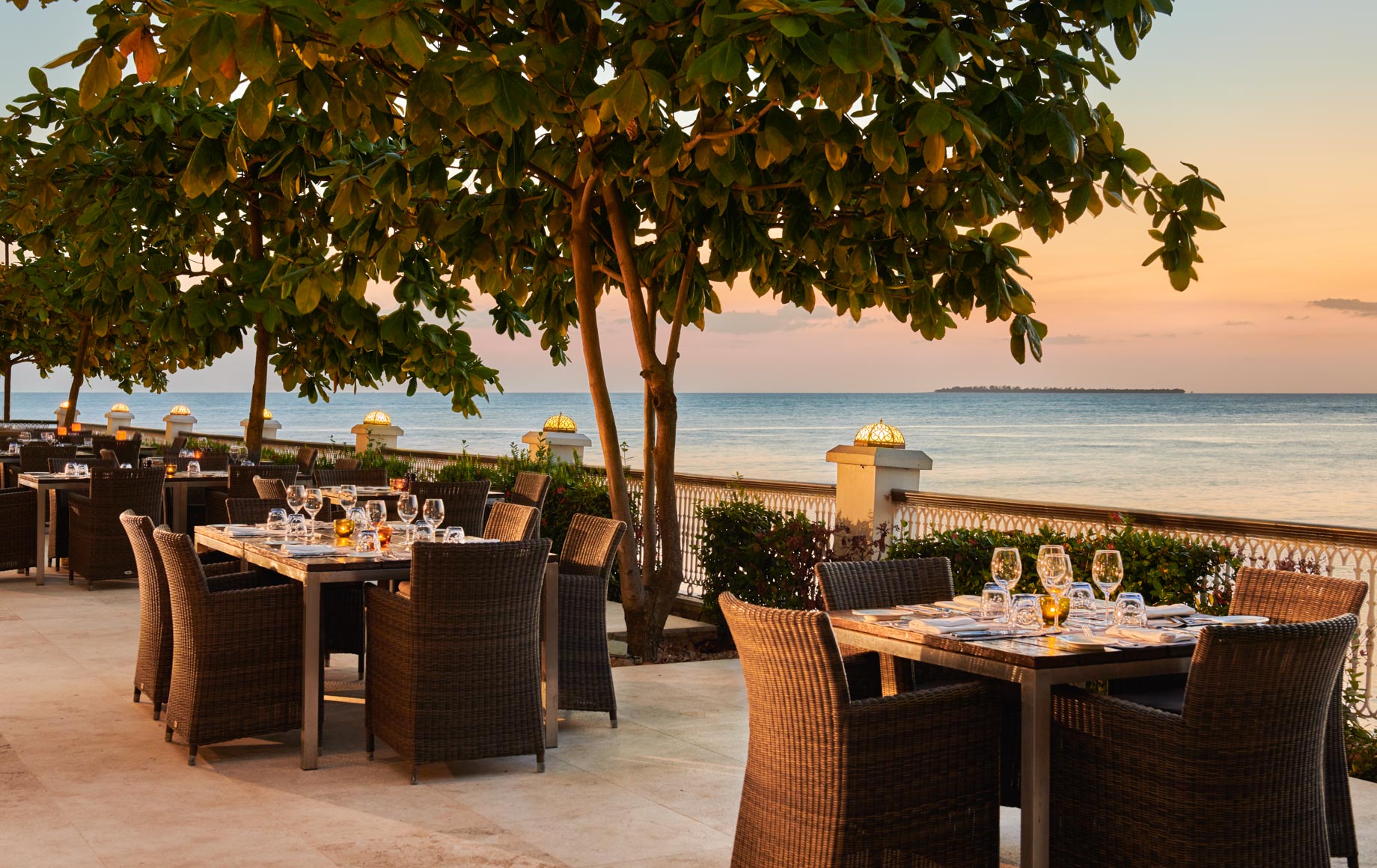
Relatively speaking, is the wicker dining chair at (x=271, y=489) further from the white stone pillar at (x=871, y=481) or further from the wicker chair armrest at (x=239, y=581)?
the white stone pillar at (x=871, y=481)

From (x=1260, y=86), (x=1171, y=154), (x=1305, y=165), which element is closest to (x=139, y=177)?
(x=1260, y=86)

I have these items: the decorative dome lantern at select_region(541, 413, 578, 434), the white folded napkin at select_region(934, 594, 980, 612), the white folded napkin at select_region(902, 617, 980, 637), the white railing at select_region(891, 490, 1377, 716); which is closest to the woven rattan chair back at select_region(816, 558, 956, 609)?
the white folded napkin at select_region(934, 594, 980, 612)

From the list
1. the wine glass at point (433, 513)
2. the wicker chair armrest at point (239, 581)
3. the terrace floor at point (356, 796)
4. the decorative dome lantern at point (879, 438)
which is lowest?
the terrace floor at point (356, 796)

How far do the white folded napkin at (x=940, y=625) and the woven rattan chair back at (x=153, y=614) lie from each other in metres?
3.52

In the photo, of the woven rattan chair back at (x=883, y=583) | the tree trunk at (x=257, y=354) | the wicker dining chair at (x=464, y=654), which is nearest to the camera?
the woven rattan chair back at (x=883, y=583)

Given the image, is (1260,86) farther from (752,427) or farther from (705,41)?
(752,427)

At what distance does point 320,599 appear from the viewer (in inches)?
216

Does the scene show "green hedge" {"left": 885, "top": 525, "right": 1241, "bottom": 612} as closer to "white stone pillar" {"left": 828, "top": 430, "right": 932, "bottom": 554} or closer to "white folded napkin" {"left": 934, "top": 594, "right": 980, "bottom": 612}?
"white folded napkin" {"left": 934, "top": 594, "right": 980, "bottom": 612}

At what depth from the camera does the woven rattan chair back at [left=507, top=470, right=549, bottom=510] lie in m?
9.53

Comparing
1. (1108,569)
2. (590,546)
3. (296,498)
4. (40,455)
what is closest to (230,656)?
(296,498)

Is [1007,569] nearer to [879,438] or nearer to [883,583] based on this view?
[883,583]

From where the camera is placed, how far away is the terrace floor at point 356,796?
4.35 meters

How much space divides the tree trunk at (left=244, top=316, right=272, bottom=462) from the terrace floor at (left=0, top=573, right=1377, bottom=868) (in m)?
4.92

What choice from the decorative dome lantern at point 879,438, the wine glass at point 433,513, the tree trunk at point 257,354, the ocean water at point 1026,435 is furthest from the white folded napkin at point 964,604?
the ocean water at point 1026,435
